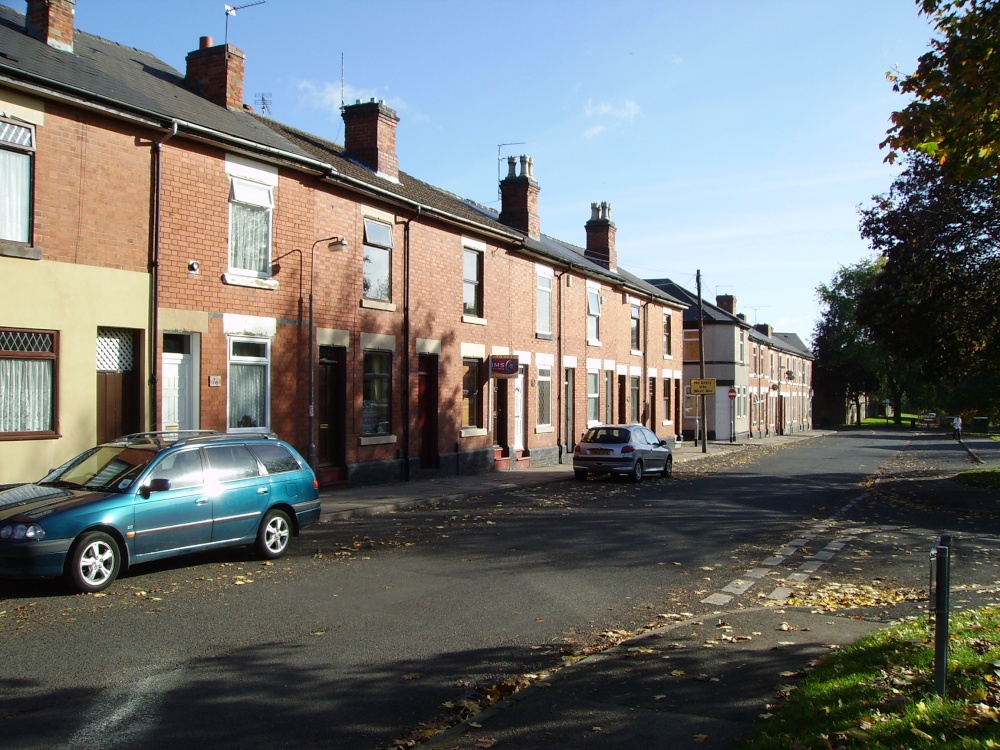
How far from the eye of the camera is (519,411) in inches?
1054

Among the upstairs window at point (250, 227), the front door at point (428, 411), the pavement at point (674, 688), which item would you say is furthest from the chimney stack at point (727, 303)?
the pavement at point (674, 688)

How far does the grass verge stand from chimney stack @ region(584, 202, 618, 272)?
3184 cm

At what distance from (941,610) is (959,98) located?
5436mm

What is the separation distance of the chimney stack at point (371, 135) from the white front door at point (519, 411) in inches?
297

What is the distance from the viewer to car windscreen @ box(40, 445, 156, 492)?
30.3ft

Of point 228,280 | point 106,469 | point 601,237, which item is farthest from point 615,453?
point 601,237

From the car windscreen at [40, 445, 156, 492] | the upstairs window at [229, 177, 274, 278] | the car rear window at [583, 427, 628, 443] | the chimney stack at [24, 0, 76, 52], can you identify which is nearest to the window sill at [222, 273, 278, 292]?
the upstairs window at [229, 177, 274, 278]

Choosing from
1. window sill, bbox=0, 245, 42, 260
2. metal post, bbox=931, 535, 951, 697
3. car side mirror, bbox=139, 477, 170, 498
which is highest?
window sill, bbox=0, 245, 42, 260

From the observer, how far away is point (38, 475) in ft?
41.9

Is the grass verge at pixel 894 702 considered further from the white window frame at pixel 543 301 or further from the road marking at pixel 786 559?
the white window frame at pixel 543 301

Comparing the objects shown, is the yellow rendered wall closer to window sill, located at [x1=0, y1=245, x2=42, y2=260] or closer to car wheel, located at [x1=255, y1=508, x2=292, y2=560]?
window sill, located at [x1=0, y1=245, x2=42, y2=260]

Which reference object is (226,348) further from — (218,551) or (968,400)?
(968,400)

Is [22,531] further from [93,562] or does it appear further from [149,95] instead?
[149,95]

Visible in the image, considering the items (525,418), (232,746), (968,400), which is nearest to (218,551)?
(232,746)
